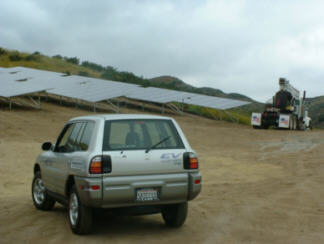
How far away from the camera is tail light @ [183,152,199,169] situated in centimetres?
722

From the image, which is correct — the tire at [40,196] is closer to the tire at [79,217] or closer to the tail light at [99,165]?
the tire at [79,217]

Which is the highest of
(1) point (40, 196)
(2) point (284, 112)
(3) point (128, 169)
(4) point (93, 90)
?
(4) point (93, 90)

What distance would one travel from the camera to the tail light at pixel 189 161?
7.22 meters

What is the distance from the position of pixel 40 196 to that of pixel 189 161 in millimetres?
3548

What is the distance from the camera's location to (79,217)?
7.16m

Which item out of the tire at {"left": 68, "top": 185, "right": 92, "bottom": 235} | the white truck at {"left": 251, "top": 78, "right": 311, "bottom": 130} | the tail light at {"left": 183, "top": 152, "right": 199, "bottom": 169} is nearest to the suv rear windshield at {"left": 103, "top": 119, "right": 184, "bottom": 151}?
the tail light at {"left": 183, "top": 152, "right": 199, "bottom": 169}

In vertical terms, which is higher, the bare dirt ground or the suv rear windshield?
the suv rear windshield

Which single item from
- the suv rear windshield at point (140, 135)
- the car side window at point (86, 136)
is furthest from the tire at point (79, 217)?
the suv rear windshield at point (140, 135)

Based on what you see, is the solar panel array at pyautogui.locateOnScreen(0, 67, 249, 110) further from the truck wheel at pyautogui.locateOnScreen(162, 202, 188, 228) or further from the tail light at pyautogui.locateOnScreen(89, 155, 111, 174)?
the tail light at pyautogui.locateOnScreen(89, 155, 111, 174)

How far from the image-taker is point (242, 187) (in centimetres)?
1263

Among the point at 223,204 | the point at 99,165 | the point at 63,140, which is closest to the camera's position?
the point at 99,165

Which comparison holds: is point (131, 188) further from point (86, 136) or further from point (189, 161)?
point (86, 136)

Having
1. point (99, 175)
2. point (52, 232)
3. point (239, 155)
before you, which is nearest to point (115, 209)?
point (99, 175)

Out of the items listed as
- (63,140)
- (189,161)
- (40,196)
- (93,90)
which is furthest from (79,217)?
(93,90)
